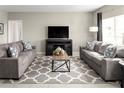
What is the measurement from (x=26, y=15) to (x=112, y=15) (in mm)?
4603

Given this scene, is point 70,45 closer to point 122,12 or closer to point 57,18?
point 57,18

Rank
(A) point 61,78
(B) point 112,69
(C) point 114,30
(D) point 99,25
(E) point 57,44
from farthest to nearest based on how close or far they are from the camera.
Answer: (E) point 57,44
(D) point 99,25
(C) point 114,30
(A) point 61,78
(B) point 112,69

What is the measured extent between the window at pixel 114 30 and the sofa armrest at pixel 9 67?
354 centimetres

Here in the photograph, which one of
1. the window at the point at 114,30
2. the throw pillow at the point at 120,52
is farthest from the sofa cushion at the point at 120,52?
the window at the point at 114,30

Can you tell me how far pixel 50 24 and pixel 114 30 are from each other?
3.59 m

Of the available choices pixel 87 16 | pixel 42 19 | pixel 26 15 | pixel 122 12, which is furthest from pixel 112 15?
pixel 26 15

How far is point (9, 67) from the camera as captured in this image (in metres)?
3.92

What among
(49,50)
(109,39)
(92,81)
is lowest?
(92,81)

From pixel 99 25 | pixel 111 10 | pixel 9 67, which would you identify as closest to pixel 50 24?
pixel 99 25

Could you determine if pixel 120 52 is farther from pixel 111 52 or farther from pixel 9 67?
pixel 9 67

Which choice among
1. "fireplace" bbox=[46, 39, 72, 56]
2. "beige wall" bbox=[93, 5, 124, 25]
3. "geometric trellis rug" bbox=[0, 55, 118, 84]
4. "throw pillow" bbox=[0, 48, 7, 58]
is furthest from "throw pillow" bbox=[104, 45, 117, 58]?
"fireplace" bbox=[46, 39, 72, 56]

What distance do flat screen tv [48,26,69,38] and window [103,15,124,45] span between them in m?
2.06

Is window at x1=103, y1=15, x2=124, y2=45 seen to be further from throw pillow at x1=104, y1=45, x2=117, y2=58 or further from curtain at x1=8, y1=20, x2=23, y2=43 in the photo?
curtain at x1=8, y1=20, x2=23, y2=43
